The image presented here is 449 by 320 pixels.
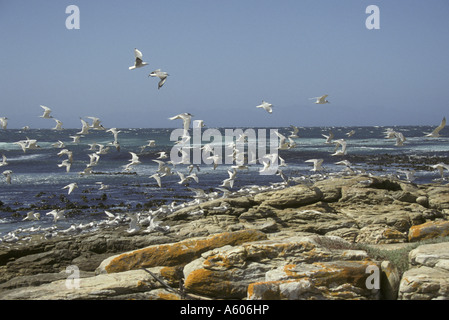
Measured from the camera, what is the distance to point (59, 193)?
26469 mm

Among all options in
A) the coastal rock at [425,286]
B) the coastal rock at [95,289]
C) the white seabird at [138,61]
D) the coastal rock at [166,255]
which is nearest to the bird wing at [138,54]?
the white seabird at [138,61]

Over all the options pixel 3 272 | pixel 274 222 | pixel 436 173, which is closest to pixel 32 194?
pixel 3 272

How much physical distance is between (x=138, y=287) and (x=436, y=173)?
2994 cm

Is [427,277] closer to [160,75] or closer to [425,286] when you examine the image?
[425,286]

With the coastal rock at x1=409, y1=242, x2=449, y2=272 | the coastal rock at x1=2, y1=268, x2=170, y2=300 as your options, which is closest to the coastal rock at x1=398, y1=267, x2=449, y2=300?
the coastal rock at x1=409, y1=242, x2=449, y2=272

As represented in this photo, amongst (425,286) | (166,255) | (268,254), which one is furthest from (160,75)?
(425,286)

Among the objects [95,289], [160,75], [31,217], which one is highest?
[160,75]

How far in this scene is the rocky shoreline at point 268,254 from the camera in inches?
291

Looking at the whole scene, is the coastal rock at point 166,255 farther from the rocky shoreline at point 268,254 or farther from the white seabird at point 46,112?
the white seabird at point 46,112

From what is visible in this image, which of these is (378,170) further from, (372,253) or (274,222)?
(372,253)

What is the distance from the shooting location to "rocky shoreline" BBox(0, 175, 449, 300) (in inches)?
291

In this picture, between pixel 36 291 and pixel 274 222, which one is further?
pixel 274 222

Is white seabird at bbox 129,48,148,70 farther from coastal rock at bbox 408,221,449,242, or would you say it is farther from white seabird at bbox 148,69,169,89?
coastal rock at bbox 408,221,449,242

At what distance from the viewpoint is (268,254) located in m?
8.27
